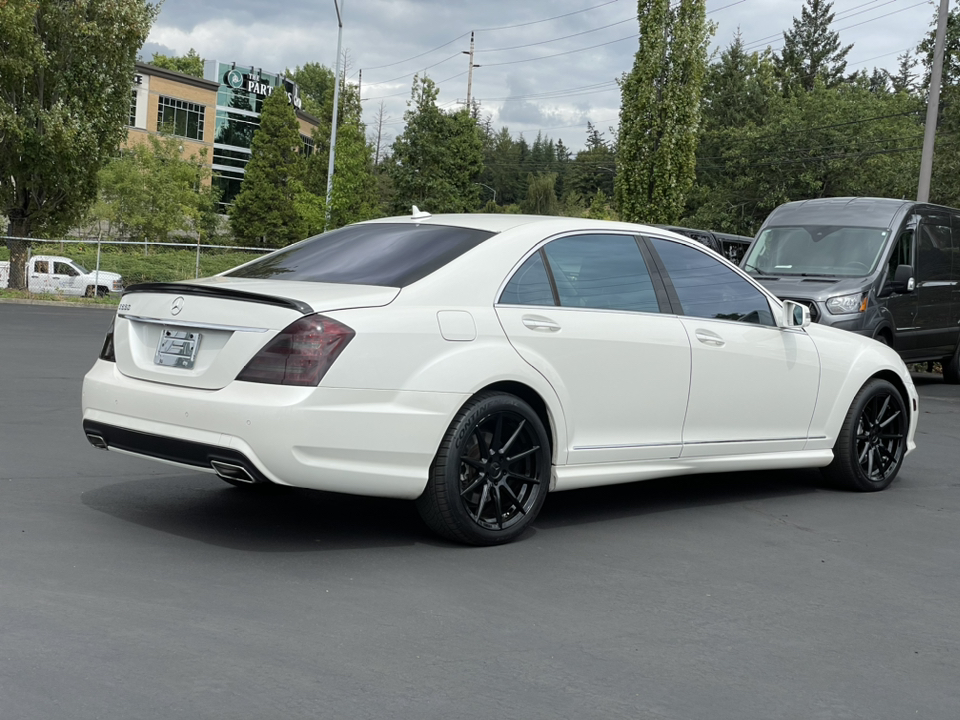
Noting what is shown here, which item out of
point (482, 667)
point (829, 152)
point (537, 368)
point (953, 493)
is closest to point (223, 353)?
point (537, 368)

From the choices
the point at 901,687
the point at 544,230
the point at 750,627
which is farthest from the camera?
the point at 544,230

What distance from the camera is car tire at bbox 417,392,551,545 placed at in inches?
212

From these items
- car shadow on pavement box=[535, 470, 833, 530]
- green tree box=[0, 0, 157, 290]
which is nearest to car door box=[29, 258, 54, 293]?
green tree box=[0, 0, 157, 290]

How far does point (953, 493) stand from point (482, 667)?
501 cm

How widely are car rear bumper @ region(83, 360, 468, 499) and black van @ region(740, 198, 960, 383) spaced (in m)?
9.08

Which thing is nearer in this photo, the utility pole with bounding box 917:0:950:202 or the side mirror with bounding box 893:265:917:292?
the side mirror with bounding box 893:265:917:292

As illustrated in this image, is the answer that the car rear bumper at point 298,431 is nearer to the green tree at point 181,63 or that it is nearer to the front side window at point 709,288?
the front side window at point 709,288

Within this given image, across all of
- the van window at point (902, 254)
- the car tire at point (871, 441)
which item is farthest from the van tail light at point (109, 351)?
the van window at point (902, 254)

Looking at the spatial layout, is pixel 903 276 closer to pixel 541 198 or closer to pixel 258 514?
pixel 258 514

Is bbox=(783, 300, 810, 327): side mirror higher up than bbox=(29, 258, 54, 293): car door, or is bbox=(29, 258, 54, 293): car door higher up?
bbox=(783, 300, 810, 327): side mirror

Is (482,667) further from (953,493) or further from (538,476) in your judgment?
(953,493)

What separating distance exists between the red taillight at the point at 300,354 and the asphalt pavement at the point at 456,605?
80 centimetres

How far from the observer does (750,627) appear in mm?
4535

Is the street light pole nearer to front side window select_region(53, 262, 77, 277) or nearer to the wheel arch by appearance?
front side window select_region(53, 262, 77, 277)
